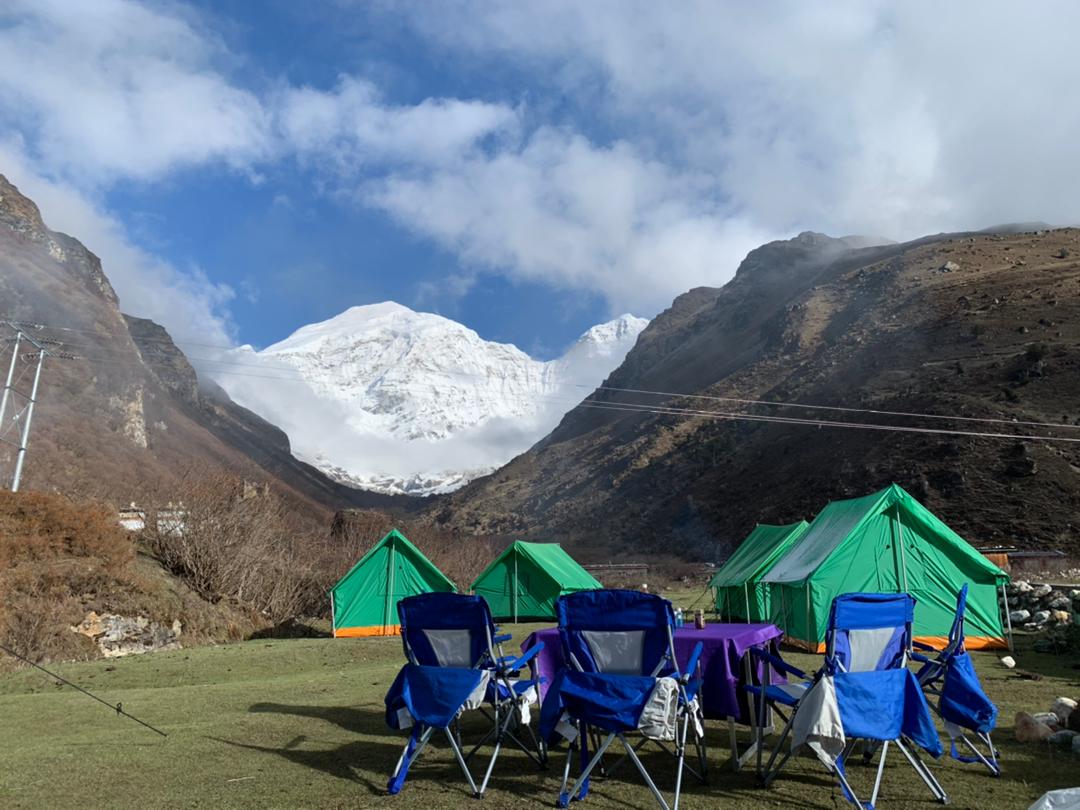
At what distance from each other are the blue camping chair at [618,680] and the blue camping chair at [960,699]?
1.77 meters

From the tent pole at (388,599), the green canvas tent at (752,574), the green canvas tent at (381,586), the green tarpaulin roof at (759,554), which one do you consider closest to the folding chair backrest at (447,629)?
the green canvas tent at (752,574)

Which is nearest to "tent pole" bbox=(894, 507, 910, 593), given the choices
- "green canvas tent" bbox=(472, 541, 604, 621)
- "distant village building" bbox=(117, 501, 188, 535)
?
"green canvas tent" bbox=(472, 541, 604, 621)

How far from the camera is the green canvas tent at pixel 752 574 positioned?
659 inches

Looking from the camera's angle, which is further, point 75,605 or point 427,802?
point 75,605

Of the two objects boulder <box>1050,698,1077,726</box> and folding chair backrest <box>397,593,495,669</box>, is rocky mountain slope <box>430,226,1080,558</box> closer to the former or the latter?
boulder <box>1050,698,1077,726</box>

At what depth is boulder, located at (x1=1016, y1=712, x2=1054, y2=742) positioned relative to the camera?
561 centimetres

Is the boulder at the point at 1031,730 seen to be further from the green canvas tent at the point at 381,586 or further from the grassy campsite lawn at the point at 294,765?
the green canvas tent at the point at 381,586

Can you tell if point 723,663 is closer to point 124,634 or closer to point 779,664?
point 779,664

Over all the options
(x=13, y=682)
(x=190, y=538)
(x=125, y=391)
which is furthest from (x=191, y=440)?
(x=13, y=682)


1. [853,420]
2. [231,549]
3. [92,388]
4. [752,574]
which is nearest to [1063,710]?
[752,574]

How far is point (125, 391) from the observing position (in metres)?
55.2

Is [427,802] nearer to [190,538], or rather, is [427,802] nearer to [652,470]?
[190,538]

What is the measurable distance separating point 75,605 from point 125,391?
46.7 meters

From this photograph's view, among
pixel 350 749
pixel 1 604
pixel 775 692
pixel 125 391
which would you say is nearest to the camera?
pixel 775 692
